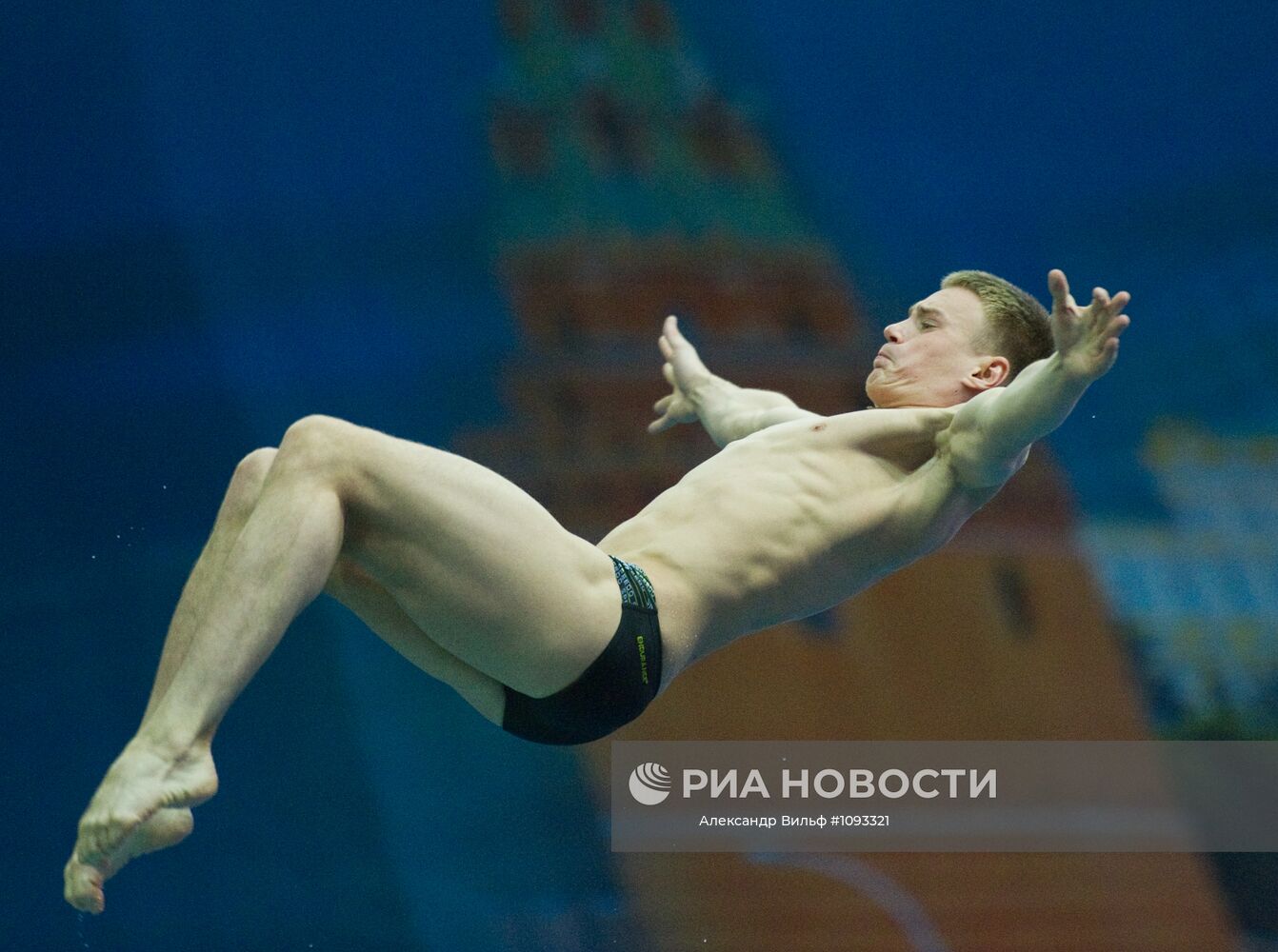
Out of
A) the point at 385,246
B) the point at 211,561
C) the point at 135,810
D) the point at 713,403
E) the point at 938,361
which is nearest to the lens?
the point at 135,810

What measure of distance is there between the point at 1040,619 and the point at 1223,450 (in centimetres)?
74

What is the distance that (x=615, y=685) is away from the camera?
2584 mm

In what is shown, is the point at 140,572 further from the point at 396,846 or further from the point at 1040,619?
the point at 1040,619

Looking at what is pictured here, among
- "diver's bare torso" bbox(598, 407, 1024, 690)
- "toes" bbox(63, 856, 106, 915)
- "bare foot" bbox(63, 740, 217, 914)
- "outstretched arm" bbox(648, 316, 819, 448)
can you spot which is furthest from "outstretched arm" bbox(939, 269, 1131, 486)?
"toes" bbox(63, 856, 106, 915)

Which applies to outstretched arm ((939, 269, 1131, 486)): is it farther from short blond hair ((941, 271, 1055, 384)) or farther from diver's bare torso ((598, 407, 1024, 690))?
short blond hair ((941, 271, 1055, 384))

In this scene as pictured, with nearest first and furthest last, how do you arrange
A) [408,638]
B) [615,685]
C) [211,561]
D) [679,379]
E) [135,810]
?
[135,810], [211,561], [615,685], [408,638], [679,379]

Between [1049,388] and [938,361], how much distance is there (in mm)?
501

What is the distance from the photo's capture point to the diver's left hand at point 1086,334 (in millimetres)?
2504

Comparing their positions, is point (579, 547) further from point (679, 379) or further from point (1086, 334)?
point (679, 379)

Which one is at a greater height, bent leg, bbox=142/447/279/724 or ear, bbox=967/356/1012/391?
ear, bbox=967/356/1012/391

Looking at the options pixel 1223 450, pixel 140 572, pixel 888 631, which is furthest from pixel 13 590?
pixel 1223 450

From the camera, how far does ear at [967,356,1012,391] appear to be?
3014 mm

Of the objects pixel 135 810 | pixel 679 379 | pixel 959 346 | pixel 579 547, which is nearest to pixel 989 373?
pixel 959 346

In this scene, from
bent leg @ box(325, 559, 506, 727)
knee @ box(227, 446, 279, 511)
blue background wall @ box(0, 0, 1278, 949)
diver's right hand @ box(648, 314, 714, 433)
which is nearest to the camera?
knee @ box(227, 446, 279, 511)
